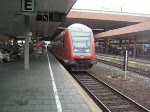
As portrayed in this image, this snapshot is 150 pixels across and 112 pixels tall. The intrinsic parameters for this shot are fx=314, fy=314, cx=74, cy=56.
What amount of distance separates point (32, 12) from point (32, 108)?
614 centimetres

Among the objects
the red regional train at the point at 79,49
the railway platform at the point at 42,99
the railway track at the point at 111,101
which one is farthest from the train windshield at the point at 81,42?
the railway platform at the point at 42,99

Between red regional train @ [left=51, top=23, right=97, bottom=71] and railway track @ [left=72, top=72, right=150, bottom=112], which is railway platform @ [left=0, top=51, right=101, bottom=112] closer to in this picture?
railway track @ [left=72, top=72, right=150, bottom=112]

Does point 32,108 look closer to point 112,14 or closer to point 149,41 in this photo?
point 112,14

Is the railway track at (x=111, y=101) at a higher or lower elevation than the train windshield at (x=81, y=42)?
lower

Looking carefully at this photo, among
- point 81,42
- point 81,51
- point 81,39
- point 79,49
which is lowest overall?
point 81,51

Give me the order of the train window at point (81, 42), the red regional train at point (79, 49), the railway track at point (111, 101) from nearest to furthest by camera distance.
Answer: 1. the railway track at point (111, 101)
2. the red regional train at point (79, 49)
3. the train window at point (81, 42)

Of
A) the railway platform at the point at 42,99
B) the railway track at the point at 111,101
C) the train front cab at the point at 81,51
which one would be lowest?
the railway track at the point at 111,101

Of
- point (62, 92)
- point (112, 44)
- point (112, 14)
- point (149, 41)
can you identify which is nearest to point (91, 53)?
point (62, 92)

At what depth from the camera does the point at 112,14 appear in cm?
5144

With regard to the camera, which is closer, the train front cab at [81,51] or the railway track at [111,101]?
the railway track at [111,101]

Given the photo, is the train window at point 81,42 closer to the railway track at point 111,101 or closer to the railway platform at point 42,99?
the railway track at point 111,101

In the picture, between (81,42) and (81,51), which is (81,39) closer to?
(81,42)

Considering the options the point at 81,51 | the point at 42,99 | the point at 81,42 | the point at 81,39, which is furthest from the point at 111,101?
the point at 81,39

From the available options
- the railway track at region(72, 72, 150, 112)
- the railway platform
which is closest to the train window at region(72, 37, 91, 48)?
the railway track at region(72, 72, 150, 112)
